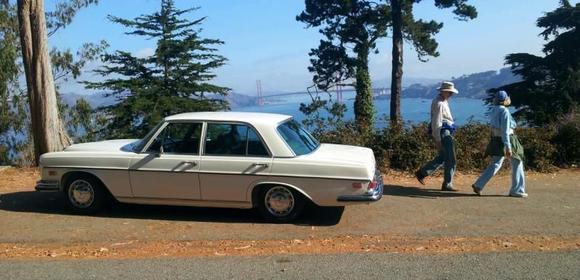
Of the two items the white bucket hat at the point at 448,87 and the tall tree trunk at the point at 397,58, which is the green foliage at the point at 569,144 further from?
the tall tree trunk at the point at 397,58

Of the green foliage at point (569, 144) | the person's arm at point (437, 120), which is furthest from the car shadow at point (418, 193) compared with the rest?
the green foliage at point (569, 144)

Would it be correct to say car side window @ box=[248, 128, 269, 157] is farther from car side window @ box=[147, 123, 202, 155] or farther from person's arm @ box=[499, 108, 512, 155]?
person's arm @ box=[499, 108, 512, 155]

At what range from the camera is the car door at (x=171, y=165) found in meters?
7.09

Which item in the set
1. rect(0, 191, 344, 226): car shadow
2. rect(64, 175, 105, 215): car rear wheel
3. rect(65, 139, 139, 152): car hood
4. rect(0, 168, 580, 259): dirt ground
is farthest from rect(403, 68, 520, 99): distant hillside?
rect(64, 175, 105, 215): car rear wheel

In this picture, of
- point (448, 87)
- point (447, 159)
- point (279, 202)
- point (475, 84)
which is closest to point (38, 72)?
point (279, 202)

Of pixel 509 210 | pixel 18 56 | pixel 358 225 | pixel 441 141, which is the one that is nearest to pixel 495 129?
pixel 441 141

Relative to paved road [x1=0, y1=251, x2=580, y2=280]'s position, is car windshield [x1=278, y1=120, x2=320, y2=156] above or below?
above

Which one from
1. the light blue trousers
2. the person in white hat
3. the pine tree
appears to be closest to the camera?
the light blue trousers

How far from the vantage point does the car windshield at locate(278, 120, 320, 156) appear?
720 centimetres

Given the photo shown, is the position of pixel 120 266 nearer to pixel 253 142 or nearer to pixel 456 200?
pixel 253 142

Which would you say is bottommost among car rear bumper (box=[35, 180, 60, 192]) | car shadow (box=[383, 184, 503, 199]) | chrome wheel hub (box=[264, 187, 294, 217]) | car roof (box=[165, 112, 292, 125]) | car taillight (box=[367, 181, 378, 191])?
car shadow (box=[383, 184, 503, 199])

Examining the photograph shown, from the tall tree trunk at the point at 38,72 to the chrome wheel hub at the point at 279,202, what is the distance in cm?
617

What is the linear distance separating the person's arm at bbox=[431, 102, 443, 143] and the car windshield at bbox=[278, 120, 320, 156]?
1.95 meters

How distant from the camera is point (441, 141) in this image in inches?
342
